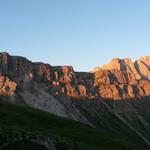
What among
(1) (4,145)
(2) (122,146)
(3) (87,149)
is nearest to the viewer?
(1) (4,145)

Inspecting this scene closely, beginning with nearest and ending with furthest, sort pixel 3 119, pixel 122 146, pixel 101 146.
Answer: pixel 101 146, pixel 122 146, pixel 3 119

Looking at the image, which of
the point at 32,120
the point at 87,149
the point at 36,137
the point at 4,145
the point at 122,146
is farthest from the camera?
the point at 32,120

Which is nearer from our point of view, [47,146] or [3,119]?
[47,146]

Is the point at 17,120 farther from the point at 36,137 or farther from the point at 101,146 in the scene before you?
the point at 36,137

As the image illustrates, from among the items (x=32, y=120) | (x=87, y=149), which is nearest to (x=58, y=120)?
(x=32, y=120)

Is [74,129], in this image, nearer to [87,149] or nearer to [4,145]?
[87,149]

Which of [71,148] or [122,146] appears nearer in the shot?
[71,148]

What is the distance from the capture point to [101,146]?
7388 centimetres

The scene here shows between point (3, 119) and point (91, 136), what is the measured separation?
63.8 ft

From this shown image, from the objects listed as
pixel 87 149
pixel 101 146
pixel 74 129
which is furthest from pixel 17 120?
pixel 87 149

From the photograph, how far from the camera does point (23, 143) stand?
54.1m

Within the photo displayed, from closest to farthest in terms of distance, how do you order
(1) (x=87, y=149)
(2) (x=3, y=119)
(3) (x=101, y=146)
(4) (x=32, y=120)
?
(1) (x=87, y=149) < (3) (x=101, y=146) < (2) (x=3, y=119) < (4) (x=32, y=120)

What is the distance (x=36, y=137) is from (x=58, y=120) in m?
42.5

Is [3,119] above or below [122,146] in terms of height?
above
